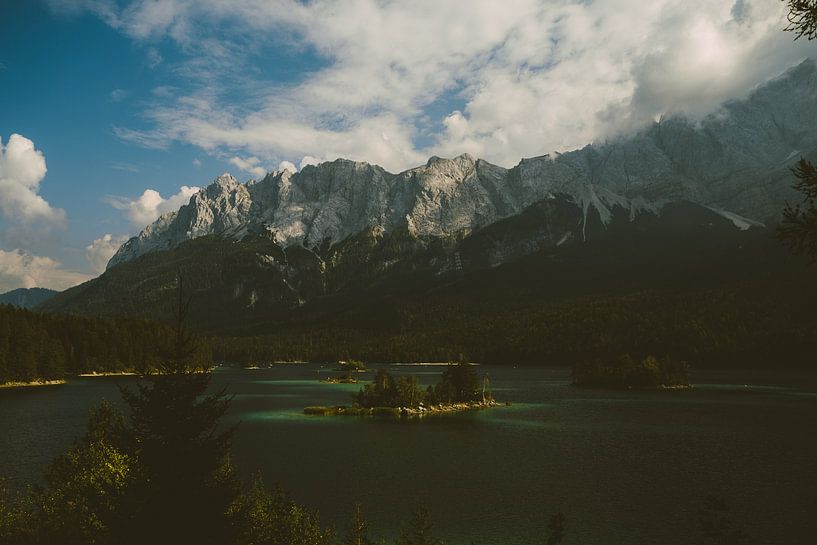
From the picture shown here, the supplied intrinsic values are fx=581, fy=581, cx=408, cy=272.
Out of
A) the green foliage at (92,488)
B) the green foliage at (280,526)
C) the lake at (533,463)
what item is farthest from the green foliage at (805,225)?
the green foliage at (280,526)

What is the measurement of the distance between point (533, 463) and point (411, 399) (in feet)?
217

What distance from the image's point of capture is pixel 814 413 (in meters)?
132

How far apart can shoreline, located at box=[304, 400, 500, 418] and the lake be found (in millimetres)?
5809

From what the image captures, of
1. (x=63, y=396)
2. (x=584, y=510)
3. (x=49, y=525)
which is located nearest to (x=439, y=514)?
(x=584, y=510)

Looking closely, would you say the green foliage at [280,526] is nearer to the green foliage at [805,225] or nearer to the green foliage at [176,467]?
the green foliage at [176,467]

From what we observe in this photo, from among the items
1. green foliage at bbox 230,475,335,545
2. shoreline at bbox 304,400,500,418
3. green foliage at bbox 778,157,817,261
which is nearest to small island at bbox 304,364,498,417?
shoreline at bbox 304,400,500,418

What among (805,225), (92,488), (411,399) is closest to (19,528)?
(92,488)

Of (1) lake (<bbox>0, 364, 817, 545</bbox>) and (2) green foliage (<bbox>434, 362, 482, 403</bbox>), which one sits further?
(2) green foliage (<bbox>434, 362, 482, 403</bbox>)

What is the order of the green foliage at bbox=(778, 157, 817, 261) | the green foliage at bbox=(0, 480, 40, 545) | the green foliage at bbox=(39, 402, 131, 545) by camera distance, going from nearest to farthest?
the green foliage at bbox=(778, 157, 817, 261) → the green foliage at bbox=(39, 402, 131, 545) → the green foliage at bbox=(0, 480, 40, 545)

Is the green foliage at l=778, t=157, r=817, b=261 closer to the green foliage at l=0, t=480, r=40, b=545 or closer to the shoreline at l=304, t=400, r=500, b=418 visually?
the green foliage at l=0, t=480, r=40, b=545

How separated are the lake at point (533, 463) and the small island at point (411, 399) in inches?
316

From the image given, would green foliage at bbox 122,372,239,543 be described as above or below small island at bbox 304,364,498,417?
above

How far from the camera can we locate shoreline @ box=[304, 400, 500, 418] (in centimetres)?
13738

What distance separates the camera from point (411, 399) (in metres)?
147
